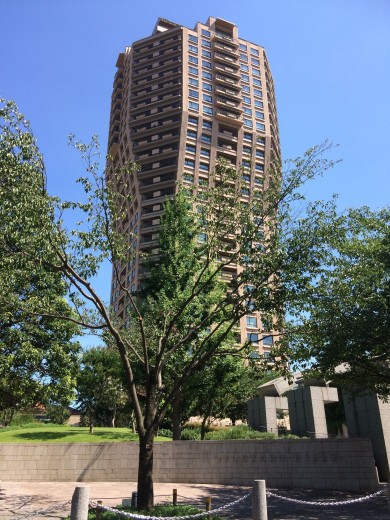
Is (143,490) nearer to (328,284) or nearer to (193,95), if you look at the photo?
(328,284)

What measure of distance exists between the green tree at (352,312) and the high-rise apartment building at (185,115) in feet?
168

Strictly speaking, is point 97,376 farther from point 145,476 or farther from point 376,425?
point 145,476

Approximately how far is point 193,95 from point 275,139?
19.1 meters

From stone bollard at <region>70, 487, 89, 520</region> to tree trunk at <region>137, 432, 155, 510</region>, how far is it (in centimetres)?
381

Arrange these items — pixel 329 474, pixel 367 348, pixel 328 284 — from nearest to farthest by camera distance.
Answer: pixel 328 284 → pixel 367 348 → pixel 329 474

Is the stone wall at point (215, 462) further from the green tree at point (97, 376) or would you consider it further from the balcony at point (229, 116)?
the balcony at point (229, 116)

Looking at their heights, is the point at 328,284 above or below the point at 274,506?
above

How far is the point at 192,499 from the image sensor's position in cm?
1411

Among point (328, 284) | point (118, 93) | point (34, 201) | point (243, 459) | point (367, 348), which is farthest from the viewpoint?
point (118, 93)

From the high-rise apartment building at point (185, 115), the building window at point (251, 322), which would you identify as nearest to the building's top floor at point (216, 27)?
the high-rise apartment building at point (185, 115)

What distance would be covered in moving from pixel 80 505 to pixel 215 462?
1232 cm

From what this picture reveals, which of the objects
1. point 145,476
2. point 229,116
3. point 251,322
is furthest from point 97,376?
point 229,116

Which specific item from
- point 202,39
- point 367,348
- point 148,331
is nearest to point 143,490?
point 148,331

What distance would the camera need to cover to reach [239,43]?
84125mm
